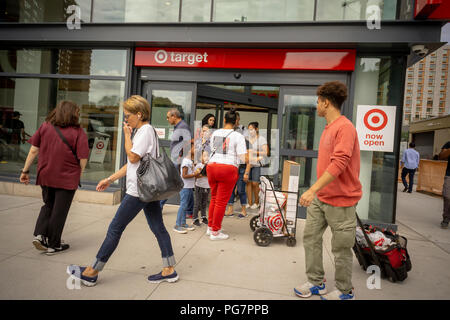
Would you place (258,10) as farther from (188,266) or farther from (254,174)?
(188,266)

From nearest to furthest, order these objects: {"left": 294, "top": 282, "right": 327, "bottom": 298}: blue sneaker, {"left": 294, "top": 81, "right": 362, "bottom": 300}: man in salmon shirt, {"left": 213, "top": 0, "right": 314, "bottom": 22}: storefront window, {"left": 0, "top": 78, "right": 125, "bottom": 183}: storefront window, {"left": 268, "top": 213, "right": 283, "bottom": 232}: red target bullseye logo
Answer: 1. {"left": 294, "top": 81, "right": 362, "bottom": 300}: man in salmon shirt
2. {"left": 294, "top": 282, "right": 327, "bottom": 298}: blue sneaker
3. {"left": 268, "top": 213, "right": 283, "bottom": 232}: red target bullseye logo
4. {"left": 213, "top": 0, "right": 314, "bottom": 22}: storefront window
5. {"left": 0, "top": 78, "right": 125, "bottom": 183}: storefront window

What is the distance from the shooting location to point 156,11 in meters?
6.46

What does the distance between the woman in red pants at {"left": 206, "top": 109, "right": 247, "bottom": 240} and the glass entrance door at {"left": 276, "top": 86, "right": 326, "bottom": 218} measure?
2073 mm

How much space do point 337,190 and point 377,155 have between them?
3669 mm

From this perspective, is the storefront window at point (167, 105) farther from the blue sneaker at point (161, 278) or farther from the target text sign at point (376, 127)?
the blue sneaker at point (161, 278)

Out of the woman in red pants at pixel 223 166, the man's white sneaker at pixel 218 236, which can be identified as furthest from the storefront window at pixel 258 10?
the man's white sneaker at pixel 218 236

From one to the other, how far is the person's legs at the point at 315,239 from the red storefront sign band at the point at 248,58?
3829mm

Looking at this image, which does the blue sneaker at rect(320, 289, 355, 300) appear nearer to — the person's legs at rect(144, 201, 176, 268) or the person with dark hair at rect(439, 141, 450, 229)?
the person's legs at rect(144, 201, 176, 268)

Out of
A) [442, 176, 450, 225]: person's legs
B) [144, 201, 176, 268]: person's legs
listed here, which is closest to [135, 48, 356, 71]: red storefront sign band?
[442, 176, 450, 225]: person's legs

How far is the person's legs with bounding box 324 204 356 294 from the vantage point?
2617 millimetres

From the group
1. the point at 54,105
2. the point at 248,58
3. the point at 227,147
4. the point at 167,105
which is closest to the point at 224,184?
the point at 227,147

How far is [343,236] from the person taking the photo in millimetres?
2609

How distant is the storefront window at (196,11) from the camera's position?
620 cm
